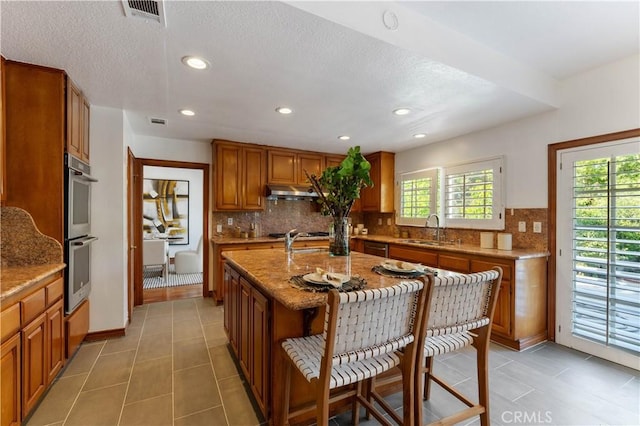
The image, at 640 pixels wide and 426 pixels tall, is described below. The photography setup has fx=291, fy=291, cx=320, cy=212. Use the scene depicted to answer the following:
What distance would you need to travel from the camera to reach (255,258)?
2.36 m

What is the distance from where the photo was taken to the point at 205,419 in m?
1.79

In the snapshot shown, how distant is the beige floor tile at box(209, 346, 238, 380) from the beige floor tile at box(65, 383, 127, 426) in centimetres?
63

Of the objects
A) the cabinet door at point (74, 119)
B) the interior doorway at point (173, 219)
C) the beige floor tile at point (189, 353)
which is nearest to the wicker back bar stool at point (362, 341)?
the beige floor tile at point (189, 353)

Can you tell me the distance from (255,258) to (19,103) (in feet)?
6.69

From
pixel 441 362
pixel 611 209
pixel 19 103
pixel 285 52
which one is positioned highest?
pixel 285 52

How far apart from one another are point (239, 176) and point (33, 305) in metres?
2.83

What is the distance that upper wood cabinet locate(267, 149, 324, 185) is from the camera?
4.57 m

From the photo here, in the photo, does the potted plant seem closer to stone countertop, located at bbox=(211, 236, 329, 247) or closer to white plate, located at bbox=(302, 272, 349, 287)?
white plate, located at bbox=(302, 272, 349, 287)

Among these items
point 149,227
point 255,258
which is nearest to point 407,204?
point 255,258

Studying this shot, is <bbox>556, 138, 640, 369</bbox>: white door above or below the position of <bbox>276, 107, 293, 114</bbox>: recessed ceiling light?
below

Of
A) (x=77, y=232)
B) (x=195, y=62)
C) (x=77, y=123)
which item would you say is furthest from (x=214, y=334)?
(x=195, y=62)

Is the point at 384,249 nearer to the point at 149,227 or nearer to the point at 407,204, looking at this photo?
the point at 407,204

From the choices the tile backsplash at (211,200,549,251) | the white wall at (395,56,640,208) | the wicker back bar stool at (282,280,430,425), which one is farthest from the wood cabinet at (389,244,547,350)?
the wicker back bar stool at (282,280,430,425)

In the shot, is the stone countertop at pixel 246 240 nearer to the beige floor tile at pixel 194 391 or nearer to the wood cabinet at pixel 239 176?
the wood cabinet at pixel 239 176
